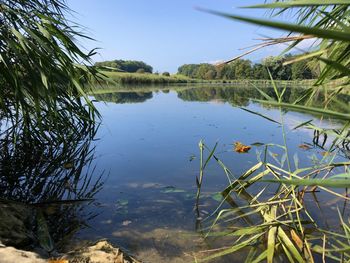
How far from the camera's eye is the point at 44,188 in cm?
425

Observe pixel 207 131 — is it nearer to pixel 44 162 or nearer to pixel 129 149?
pixel 129 149

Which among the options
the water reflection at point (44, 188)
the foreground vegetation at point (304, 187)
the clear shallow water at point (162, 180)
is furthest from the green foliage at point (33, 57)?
the foreground vegetation at point (304, 187)

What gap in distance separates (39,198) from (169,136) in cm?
463

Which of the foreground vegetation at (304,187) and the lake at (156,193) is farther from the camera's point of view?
the lake at (156,193)

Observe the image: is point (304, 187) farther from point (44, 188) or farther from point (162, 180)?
point (44, 188)

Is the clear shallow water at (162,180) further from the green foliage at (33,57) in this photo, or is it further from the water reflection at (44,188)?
the green foliage at (33,57)

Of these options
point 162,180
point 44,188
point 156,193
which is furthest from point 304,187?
point 44,188

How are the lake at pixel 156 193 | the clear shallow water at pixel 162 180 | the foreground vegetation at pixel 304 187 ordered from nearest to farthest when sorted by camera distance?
the foreground vegetation at pixel 304 187 → the lake at pixel 156 193 → the clear shallow water at pixel 162 180

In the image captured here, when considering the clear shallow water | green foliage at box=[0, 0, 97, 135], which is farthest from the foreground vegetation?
green foliage at box=[0, 0, 97, 135]

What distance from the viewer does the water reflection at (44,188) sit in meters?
2.82

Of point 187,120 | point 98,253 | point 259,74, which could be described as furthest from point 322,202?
point 259,74

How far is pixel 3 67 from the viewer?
3.68 meters

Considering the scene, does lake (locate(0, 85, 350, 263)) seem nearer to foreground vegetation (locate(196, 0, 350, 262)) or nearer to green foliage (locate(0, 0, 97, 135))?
foreground vegetation (locate(196, 0, 350, 262))

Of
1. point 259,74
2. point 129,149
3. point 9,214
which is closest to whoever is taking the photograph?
point 9,214
